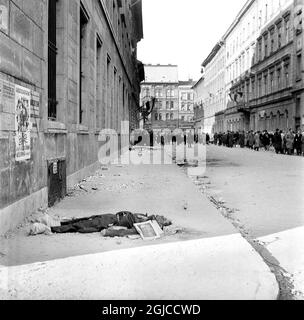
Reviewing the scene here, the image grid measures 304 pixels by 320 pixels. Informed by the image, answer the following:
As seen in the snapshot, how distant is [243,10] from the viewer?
5325 centimetres

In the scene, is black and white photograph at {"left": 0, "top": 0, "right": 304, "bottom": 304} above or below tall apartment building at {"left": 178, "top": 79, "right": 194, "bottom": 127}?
below

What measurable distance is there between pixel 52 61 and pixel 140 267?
17.8 ft

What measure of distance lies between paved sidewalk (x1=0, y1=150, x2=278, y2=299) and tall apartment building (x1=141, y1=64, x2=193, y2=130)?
111168 mm

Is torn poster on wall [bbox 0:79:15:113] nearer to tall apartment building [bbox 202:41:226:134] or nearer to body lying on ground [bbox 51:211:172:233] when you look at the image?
body lying on ground [bbox 51:211:172:233]

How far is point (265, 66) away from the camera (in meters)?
46.9

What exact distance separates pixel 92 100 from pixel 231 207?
19.8 feet

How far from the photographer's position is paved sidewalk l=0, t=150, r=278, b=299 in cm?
380

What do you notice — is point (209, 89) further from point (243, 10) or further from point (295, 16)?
point (295, 16)

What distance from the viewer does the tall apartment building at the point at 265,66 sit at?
37.1 meters

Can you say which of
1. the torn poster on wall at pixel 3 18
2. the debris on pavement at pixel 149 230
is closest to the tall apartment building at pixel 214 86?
the debris on pavement at pixel 149 230

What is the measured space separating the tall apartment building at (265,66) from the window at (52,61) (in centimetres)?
2846

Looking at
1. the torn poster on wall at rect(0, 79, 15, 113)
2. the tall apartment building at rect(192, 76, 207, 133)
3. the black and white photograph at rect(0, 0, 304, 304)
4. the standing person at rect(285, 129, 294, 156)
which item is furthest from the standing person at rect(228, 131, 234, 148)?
the tall apartment building at rect(192, 76, 207, 133)

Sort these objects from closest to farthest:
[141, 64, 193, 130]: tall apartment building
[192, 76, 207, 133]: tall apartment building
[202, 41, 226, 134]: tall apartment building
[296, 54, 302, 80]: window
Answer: [296, 54, 302, 80]: window
[202, 41, 226, 134]: tall apartment building
[192, 76, 207, 133]: tall apartment building
[141, 64, 193, 130]: tall apartment building

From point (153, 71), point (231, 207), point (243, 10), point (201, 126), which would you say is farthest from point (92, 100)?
point (153, 71)
